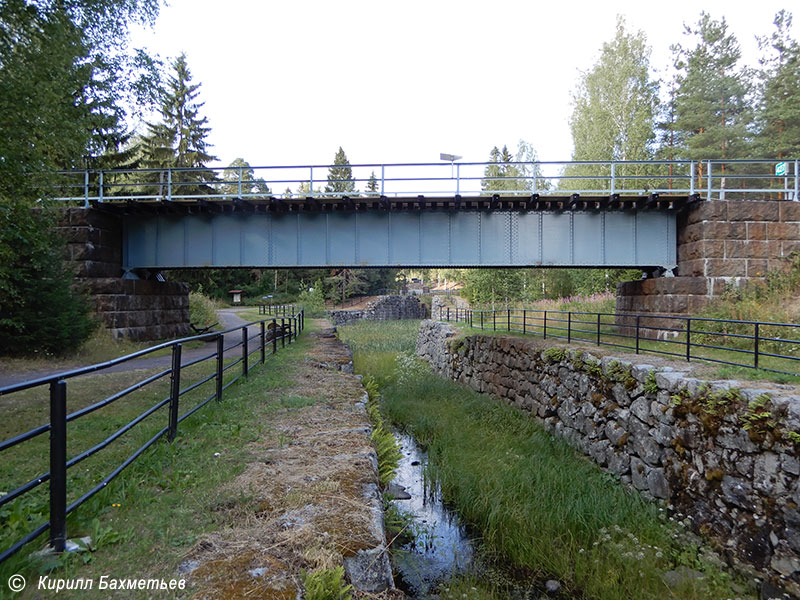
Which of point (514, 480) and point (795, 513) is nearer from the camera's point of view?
point (795, 513)

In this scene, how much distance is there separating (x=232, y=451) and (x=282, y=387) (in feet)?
11.2

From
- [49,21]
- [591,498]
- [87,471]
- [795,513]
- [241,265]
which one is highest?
[49,21]

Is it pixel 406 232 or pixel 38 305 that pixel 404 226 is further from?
pixel 38 305

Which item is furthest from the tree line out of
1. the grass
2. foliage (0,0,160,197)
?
the grass

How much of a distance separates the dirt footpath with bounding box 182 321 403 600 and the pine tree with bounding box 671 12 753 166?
3248 cm

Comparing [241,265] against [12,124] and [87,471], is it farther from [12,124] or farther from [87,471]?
[87,471]

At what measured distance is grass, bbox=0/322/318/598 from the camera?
8.77 feet

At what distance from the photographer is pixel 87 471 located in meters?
4.14

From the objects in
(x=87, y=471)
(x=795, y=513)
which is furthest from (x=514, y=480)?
(x=87, y=471)

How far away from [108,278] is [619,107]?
2910 cm

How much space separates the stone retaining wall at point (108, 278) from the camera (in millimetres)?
15164

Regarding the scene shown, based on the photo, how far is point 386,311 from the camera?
157ft

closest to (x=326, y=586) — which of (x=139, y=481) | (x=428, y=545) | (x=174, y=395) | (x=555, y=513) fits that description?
(x=139, y=481)

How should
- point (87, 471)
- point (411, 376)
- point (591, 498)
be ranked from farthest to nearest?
1. point (411, 376)
2. point (591, 498)
3. point (87, 471)
